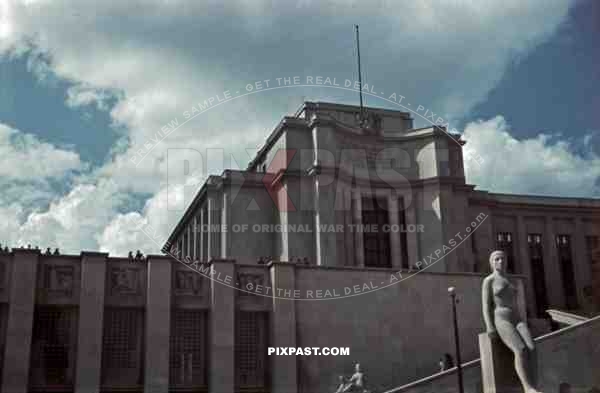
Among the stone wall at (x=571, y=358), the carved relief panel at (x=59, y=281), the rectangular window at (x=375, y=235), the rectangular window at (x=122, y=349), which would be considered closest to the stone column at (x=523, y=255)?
the rectangular window at (x=375, y=235)

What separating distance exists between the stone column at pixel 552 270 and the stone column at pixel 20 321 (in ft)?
116

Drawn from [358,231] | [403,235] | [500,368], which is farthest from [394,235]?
[500,368]

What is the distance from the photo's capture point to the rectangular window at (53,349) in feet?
107

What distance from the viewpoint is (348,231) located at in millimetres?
47938

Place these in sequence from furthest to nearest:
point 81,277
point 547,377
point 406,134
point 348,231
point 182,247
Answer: point 182,247
point 406,134
point 348,231
point 81,277
point 547,377

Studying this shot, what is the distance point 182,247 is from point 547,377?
134 feet

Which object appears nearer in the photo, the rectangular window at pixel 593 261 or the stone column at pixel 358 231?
the stone column at pixel 358 231

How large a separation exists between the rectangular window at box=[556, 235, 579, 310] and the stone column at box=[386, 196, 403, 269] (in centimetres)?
1375

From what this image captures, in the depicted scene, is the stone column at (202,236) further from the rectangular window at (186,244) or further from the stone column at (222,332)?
the stone column at (222,332)

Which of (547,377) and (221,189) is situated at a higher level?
(221,189)

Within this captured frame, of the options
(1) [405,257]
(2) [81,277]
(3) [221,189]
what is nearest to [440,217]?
(1) [405,257]

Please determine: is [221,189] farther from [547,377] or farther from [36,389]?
[547,377]

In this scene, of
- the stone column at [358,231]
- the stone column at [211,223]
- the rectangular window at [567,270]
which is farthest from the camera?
the rectangular window at [567,270]

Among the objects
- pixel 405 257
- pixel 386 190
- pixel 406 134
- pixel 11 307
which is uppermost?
pixel 406 134
